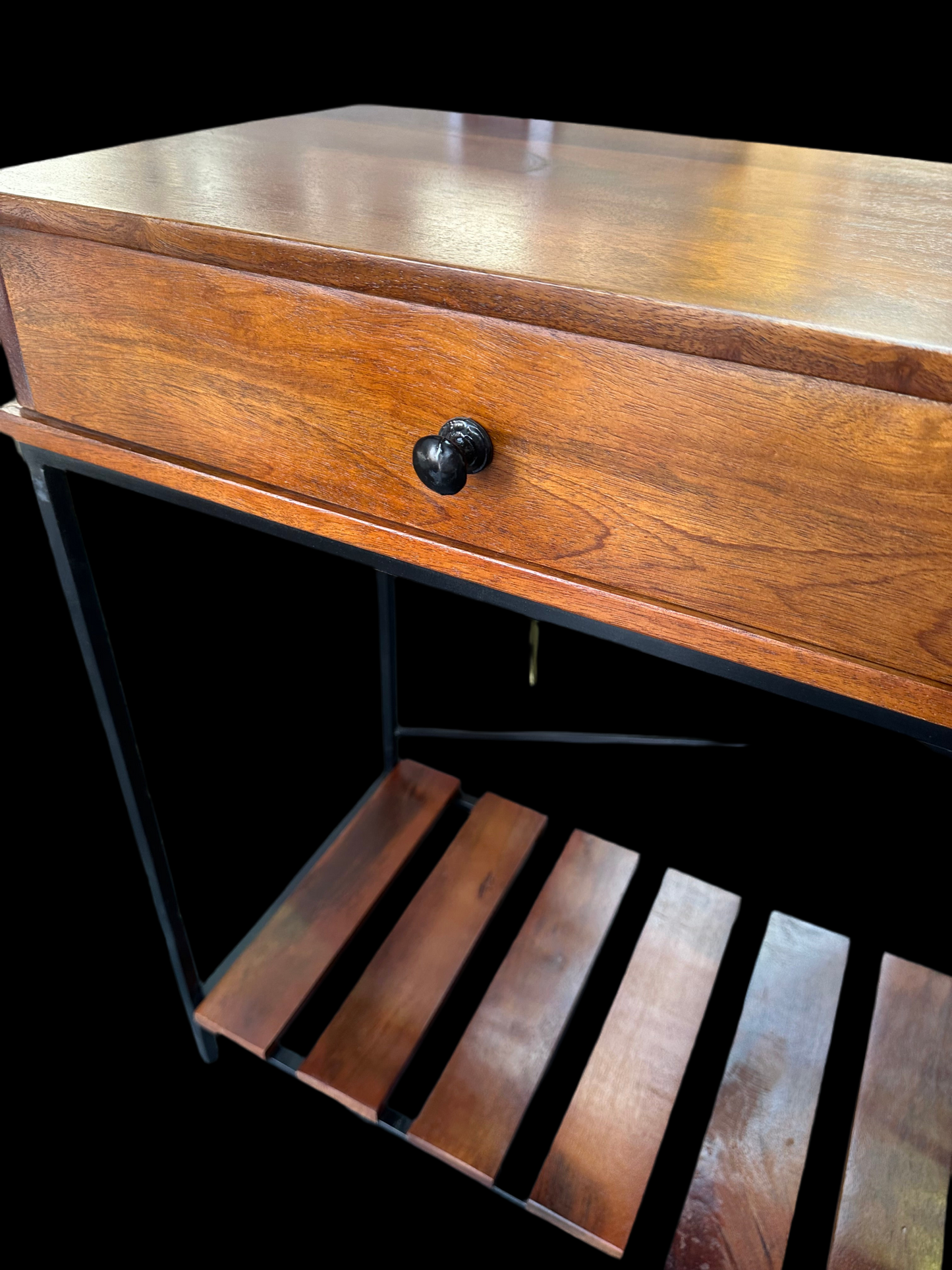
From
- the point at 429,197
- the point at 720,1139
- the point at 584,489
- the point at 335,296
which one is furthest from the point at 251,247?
the point at 720,1139

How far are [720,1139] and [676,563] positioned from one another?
0.97m

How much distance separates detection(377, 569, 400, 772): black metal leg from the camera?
1635 mm

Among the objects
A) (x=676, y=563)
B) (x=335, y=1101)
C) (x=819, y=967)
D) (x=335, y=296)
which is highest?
(x=335, y=296)

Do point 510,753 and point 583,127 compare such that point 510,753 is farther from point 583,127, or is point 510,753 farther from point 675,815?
point 583,127

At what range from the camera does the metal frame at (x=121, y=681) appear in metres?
0.69

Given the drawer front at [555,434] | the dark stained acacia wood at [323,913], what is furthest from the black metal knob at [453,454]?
the dark stained acacia wood at [323,913]

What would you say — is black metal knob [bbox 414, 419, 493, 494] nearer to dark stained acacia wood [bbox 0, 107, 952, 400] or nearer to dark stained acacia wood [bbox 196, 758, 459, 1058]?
dark stained acacia wood [bbox 0, 107, 952, 400]

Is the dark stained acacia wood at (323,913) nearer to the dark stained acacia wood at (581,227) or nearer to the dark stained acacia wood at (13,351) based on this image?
the dark stained acacia wood at (13,351)

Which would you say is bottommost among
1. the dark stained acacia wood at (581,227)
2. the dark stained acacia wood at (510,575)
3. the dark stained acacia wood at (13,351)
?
the dark stained acacia wood at (510,575)

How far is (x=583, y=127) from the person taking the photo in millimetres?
1155

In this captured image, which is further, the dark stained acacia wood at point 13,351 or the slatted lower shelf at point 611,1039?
the slatted lower shelf at point 611,1039

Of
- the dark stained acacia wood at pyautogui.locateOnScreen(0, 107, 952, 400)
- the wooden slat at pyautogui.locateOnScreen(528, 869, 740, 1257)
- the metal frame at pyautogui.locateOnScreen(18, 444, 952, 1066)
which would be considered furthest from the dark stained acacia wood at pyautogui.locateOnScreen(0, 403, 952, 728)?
the wooden slat at pyautogui.locateOnScreen(528, 869, 740, 1257)

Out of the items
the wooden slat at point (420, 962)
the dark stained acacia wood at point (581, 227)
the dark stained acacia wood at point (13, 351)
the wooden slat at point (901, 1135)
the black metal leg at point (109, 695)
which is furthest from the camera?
the wooden slat at point (420, 962)

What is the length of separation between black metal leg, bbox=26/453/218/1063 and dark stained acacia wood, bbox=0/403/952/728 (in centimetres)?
8
